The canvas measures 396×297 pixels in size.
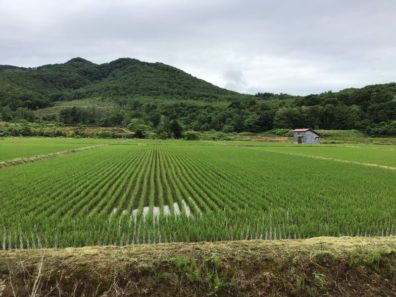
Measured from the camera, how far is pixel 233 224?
6.83 meters

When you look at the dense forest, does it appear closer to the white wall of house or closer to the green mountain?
the green mountain

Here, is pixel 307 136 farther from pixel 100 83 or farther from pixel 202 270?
pixel 100 83

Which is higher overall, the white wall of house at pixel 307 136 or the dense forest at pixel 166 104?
the dense forest at pixel 166 104

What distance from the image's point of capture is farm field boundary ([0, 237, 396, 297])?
14.0 ft

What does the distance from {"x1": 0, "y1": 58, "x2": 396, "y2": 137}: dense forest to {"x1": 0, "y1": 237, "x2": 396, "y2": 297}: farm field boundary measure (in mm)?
72221

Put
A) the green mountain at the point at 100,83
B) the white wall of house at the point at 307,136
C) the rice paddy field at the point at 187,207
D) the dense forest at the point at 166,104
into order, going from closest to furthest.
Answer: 1. the rice paddy field at the point at 187,207
2. the white wall of house at the point at 307,136
3. the dense forest at the point at 166,104
4. the green mountain at the point at 100,83

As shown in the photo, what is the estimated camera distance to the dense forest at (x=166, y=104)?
8269 cm

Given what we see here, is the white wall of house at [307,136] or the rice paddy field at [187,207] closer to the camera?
the rice paddy field at [187,207]

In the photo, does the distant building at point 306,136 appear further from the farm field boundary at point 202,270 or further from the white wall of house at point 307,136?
the farm field boundary at point 202,270

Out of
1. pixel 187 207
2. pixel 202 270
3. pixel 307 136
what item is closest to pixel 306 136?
pixel 307 136

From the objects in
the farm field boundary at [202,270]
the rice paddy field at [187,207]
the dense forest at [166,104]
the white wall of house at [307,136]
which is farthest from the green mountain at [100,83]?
the farm field boundary at [202,270]

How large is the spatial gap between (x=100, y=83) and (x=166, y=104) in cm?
6035

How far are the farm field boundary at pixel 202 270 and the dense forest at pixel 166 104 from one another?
237 ft

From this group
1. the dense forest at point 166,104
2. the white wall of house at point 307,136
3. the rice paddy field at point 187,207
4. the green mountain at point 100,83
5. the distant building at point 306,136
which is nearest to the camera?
the rice paddy field at point 187,207
